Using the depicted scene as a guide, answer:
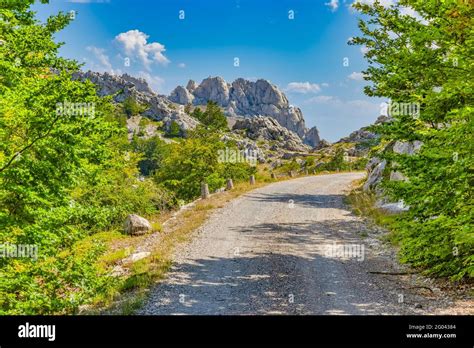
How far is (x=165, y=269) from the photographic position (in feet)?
37.5

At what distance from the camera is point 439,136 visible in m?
7.33

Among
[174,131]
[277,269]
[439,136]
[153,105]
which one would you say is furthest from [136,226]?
[153,105]

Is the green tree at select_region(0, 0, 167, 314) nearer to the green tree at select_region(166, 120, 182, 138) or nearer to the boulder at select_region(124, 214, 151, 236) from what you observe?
the boulder at select_region(124, 214, 151, 236)

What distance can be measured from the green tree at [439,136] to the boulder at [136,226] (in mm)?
11040

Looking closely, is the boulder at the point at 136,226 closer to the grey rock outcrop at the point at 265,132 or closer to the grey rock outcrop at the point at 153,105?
the grey rock outcrop at the point at 153,105

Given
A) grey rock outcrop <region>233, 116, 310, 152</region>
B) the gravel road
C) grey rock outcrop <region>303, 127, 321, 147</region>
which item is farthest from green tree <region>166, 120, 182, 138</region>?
grey rock outcrop <region>303, 127, 321, 147</region>

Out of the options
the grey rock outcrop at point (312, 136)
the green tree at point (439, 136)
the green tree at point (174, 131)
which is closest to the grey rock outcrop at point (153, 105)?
the green tree at point (174, 131)

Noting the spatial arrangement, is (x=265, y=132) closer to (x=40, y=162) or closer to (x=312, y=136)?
(x=312, y=136)

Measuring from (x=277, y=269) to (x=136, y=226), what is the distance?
307 inches

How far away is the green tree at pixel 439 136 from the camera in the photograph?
7232 millimetres

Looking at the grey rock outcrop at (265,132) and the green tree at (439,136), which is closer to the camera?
the green tree at (439,136)
